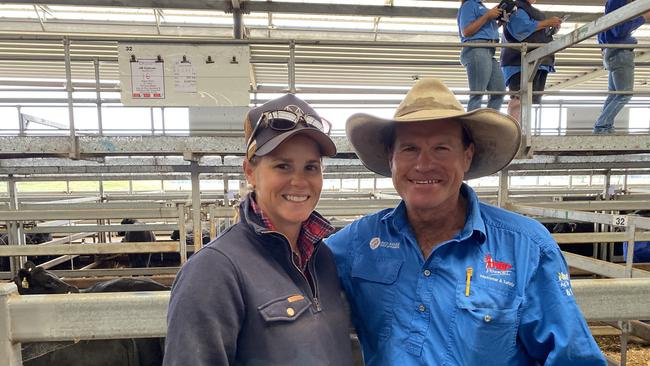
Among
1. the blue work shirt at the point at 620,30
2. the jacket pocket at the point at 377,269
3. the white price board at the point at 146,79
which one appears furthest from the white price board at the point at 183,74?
the blue work shirt at the point at 620,30

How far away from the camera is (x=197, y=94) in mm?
3340

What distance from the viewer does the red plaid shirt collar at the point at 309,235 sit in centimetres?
107

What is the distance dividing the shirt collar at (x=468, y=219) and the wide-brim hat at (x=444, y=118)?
198 mm

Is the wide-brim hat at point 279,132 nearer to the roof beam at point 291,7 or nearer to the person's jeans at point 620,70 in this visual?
the person's jeans at point 620,70

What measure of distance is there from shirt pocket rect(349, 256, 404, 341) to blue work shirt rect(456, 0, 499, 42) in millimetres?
3258

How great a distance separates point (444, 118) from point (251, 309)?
0.80 meters

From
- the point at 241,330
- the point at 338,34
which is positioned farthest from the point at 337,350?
the point at 338,34

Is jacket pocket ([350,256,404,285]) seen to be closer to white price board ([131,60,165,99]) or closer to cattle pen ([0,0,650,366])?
cattle pen ([0,0,650,366])

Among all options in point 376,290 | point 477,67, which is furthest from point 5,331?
point 477,67

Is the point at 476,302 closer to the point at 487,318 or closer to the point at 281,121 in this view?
the point at 487,318

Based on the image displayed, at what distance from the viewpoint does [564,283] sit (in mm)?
1011

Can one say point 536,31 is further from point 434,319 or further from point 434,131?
point 434,319

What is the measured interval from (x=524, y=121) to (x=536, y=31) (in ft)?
3.16

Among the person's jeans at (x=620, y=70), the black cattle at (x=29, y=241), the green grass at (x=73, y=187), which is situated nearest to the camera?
the person's jeans at (x=620, y=70)
